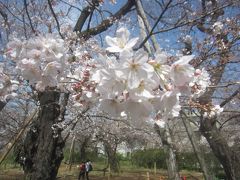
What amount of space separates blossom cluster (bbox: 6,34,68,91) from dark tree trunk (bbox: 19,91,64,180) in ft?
14.3

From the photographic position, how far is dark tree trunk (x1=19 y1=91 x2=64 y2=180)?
6238 millimetres

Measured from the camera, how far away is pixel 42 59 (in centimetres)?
176

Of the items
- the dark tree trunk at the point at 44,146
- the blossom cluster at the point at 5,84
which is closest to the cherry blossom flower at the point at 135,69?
the blossom cluster at the point at 5,84

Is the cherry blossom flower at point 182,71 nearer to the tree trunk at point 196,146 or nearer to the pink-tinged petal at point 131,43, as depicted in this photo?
the pink-tinged petal at point 131,43

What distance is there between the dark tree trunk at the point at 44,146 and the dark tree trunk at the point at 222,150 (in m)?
3.81

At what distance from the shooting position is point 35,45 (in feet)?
5.80

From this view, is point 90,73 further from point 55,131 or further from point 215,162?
point 215,162

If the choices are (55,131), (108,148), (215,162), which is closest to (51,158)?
(55,131)

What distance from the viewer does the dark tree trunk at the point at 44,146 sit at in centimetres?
624

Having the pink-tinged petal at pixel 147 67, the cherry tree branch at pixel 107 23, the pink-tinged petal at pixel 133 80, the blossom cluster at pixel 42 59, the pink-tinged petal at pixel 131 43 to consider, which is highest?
the cherry tree branch at pixel 107 23

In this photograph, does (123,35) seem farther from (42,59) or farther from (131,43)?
(42,59)

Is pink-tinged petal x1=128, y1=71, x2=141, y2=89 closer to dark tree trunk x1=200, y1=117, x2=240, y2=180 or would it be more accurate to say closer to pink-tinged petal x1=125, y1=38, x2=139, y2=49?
pink-tinged petal x1=125, y1=38, x2=139, y2=49

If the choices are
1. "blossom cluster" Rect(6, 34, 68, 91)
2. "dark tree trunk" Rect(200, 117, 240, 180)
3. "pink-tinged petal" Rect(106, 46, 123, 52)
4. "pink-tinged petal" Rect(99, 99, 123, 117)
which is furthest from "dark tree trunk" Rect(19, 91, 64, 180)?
"pink-tinged petal" Rect(106, 46, 123, 52)

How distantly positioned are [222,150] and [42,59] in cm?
768
